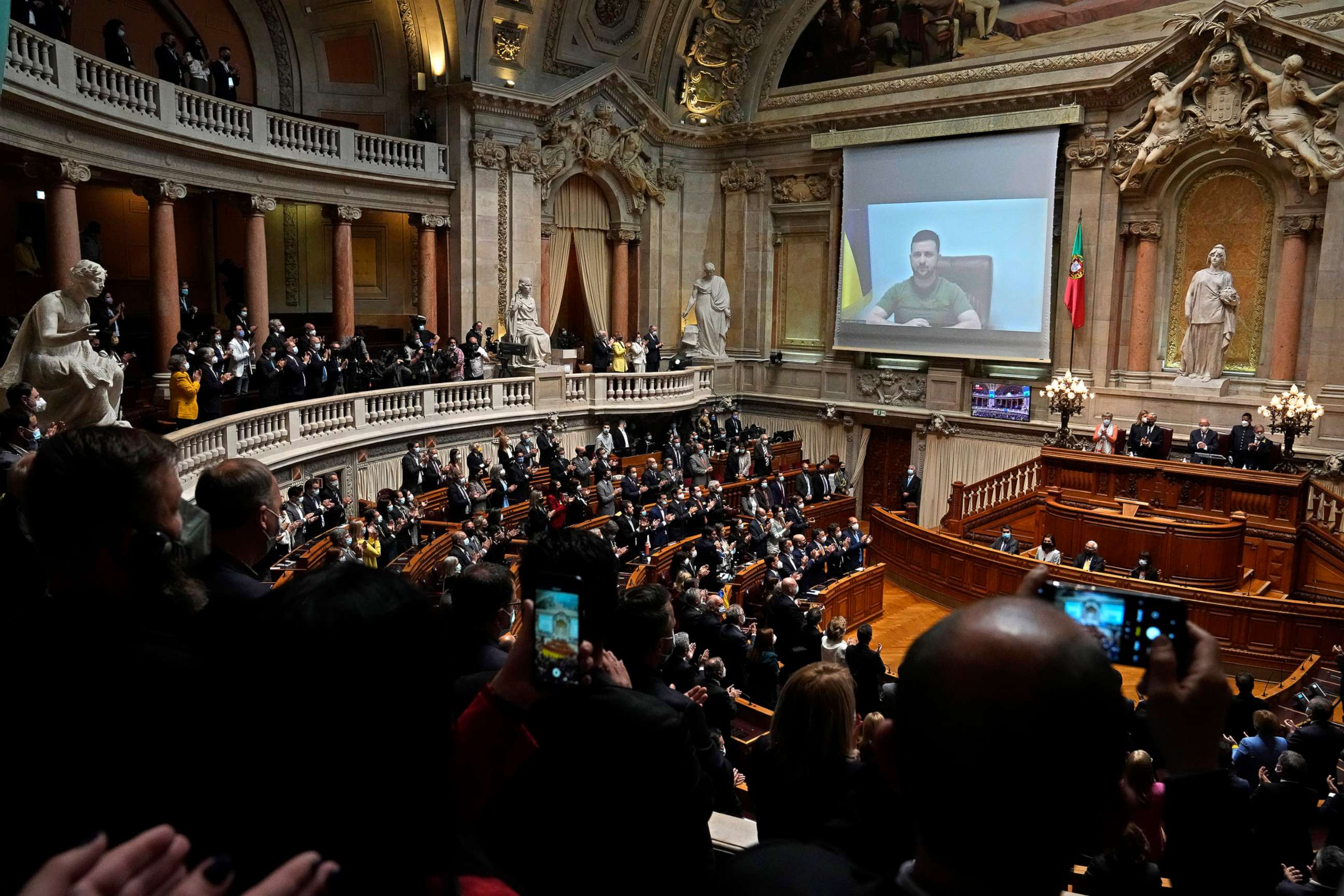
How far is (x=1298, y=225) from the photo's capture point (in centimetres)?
1777

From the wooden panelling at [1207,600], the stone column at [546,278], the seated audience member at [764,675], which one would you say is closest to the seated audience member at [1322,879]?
the seated audience member at [764,675]

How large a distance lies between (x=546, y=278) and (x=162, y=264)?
908 centimetres

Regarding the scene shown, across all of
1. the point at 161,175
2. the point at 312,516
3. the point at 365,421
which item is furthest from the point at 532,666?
the point at 161,175

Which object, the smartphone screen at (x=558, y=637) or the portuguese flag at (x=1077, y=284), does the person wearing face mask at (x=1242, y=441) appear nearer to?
the portuguese flag at (x=1077, y=284)

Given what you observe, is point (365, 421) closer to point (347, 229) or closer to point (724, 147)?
point (347, 229)

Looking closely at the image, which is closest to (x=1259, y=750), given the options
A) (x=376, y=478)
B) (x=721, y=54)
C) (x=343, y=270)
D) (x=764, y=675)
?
(x=764, y=675)

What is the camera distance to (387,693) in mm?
1533

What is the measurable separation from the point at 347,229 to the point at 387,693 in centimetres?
1993

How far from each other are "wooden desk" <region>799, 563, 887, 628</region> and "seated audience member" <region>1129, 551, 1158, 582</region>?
3.44 m

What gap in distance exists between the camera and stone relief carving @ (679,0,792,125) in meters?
23.9

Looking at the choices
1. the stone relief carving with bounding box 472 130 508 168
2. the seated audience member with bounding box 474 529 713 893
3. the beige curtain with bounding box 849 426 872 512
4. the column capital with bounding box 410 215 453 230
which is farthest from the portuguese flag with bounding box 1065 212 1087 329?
the seated audience member with bounding box 474 529 713 893

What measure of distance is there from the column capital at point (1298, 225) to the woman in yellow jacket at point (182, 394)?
58.5 feet

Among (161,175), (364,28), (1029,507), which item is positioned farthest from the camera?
(364,28)

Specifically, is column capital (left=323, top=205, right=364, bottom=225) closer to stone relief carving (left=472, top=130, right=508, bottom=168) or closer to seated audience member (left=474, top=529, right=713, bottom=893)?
stone relief carving (left=472, top=130, right=508, bottom=168)
